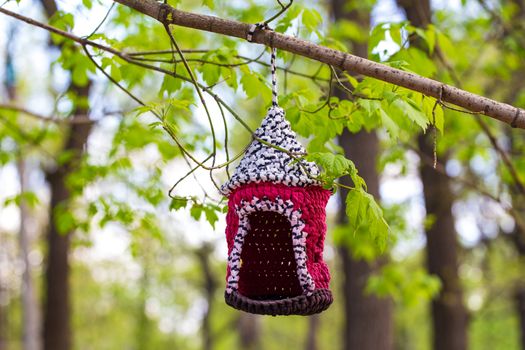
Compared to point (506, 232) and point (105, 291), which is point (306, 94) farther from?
point (105, 291)

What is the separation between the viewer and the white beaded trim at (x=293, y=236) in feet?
7.18

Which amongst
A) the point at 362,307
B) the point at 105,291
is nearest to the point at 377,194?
the point at 362,307

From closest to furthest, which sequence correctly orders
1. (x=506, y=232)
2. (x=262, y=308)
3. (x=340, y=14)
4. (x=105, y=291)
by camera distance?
1. (x=262, y=308)
2. (x=340, y=14)
3. (x=506, y=232)
4. (x=105, y=291)

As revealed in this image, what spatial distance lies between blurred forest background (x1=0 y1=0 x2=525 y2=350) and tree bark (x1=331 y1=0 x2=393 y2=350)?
15 millimetres

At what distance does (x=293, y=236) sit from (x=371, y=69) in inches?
25.2

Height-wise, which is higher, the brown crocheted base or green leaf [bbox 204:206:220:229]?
green leaf [bbox 204:206:220:229]

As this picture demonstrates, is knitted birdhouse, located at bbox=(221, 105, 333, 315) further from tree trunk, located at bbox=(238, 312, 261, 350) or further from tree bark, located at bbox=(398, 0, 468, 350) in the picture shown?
tree trunk, located at bbox=(238, 312, 261, 350)

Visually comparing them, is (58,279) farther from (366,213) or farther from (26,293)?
(366,213)

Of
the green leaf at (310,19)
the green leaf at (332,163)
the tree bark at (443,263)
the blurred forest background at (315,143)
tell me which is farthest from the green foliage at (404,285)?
the green leaf at (332,163)

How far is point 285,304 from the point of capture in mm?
2111

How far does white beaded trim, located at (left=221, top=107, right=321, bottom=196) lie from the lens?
218cm

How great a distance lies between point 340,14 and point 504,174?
2.87 meters

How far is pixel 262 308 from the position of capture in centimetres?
212

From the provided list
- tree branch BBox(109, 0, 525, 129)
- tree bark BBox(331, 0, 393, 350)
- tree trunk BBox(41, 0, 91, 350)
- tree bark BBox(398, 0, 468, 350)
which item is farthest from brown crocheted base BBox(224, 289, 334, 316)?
tree trunk BBox(41, 0, 91, 350)
